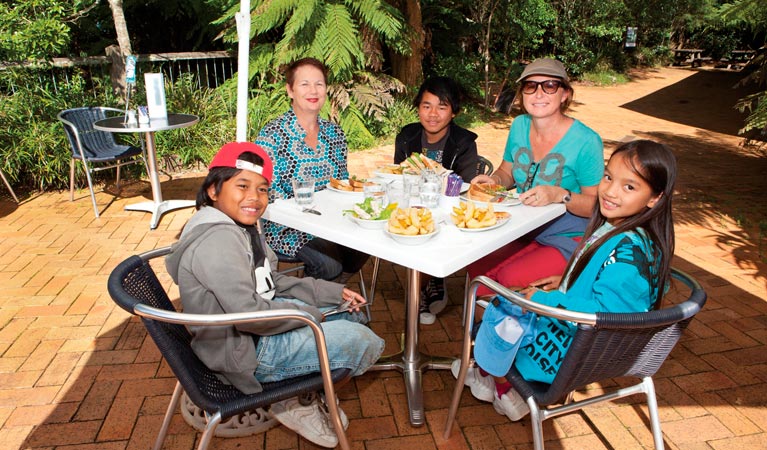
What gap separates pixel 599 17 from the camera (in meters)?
16.8

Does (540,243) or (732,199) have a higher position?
(540,243)

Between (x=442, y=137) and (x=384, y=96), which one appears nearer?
(x=442, y=137)

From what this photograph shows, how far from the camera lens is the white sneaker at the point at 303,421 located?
2.14m

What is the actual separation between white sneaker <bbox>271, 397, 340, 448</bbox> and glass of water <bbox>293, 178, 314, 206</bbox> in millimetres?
870

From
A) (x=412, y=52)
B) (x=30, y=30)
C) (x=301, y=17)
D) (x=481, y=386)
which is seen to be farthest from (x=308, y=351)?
(x=412, y=52)

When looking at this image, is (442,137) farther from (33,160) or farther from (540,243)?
(33,160)

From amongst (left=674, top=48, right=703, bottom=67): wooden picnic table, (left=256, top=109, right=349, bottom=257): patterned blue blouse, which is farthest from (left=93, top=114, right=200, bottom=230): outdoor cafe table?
(left=674, top=48, right=703, bottom=67): wooden picnic table

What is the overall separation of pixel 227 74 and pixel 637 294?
8.10m

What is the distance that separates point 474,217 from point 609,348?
74 cm

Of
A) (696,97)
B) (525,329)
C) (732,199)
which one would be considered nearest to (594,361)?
(525,329)

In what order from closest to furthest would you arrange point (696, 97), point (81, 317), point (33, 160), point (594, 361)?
point (594, 361) < point (81, 317) < point (33, 160) < point (696, 97)

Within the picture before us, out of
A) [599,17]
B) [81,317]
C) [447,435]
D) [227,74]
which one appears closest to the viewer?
[447,435]

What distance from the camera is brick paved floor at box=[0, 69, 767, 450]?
7.51 feet

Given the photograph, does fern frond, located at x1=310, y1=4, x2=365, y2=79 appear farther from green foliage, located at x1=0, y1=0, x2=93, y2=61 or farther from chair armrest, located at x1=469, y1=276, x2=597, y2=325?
chair armrest, located at x1=469, y1=276, x2=597, y2=325
